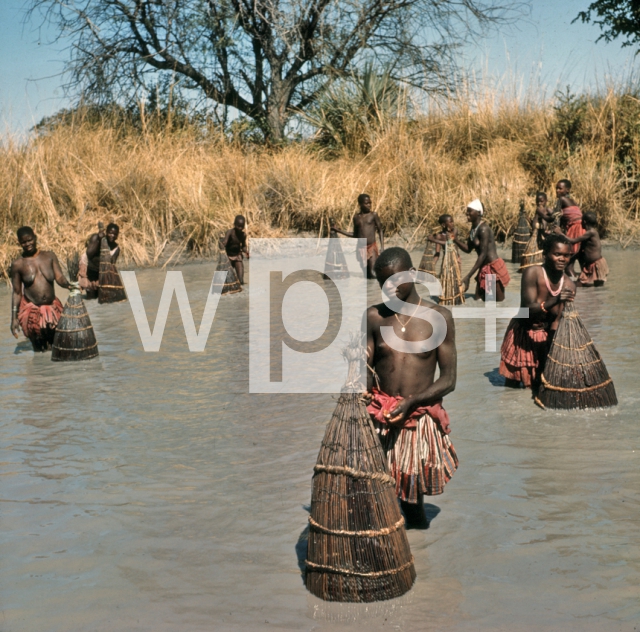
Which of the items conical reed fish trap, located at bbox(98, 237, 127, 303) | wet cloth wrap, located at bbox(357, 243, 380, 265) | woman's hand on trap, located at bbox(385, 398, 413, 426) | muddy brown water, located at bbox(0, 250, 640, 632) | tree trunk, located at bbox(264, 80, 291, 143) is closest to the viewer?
muddy brown water, located at bbox(0, 250, 640, 632)

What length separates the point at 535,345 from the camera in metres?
7.29

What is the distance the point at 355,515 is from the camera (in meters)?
4.00

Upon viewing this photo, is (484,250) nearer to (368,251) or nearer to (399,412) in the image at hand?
(368,251)

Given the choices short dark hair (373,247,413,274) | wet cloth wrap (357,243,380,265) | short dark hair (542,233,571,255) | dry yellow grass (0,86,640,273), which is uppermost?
dry yellow grass (0,86,640,273)

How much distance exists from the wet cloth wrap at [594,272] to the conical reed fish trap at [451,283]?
2.06m

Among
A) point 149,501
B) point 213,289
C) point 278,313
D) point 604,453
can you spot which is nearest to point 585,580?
point 604,453

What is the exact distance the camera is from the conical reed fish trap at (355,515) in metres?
4.00

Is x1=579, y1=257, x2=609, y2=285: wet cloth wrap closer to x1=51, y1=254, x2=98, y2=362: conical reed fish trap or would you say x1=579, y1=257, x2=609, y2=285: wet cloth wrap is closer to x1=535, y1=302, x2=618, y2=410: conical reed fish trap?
x1=535, y1=302, x2=618, y2=410: conical reed fish trap

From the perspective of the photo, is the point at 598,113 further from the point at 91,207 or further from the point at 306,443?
→ the point at 306,443

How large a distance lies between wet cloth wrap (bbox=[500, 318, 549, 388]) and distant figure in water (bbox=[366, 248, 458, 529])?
2.85m

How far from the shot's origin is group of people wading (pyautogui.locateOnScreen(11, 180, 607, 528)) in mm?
4461

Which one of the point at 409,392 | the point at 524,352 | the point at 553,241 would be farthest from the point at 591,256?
the point at 409,392

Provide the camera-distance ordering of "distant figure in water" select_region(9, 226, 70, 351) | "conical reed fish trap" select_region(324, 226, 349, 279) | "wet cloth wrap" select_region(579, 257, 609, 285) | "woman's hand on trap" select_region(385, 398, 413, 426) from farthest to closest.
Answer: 1. "conical reed fish trap" select_region(324, 226, 349, 279)
2. "wet cloth wrap" select_region(579, 257, 609, 285)
3. "distant figure in water" select_region(9, 226, 70, 351)
4. "woman's hand on trap" select_region(385, 398, 413, 426)

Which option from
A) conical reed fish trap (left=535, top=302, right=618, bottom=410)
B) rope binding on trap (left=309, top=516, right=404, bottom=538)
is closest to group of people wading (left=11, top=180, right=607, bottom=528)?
conical reed fish trap (left=535, top=302, right=618, bottom=410)
